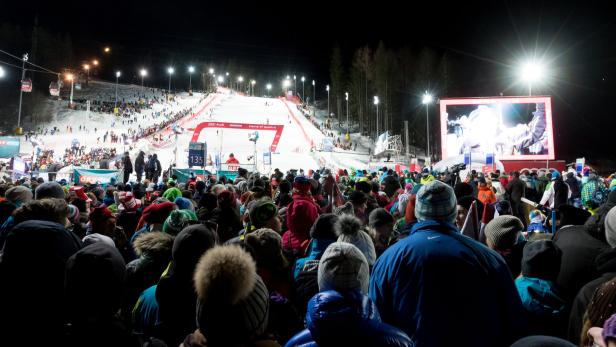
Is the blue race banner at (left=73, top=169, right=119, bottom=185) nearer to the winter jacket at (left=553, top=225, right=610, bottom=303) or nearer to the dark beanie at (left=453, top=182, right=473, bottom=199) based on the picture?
the dark beanie at (left=453, top=182, right=473, bottom=199)

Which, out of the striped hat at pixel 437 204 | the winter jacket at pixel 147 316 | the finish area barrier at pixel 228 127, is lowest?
the winter jacket at pixel 147 316

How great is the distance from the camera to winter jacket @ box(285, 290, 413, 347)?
1421 mm

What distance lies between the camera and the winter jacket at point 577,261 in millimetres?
2795

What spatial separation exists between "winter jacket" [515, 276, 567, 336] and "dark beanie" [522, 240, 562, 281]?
0.14 feet

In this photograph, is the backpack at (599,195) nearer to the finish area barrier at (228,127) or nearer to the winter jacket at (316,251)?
the winter jacket at (316,251)

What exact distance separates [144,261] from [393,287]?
6.53 feet

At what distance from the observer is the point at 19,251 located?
2773mm

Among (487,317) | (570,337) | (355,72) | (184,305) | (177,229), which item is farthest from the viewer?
(355,72)

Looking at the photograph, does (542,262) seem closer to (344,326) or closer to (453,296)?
(453,296)

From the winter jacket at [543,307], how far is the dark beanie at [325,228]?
4.48ft

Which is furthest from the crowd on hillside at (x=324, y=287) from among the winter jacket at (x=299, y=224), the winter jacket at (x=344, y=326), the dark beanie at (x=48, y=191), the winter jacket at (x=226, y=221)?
the dark beanie at (x=48, y=191)

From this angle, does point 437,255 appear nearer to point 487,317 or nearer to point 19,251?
point 487,317

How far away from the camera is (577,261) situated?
288cm

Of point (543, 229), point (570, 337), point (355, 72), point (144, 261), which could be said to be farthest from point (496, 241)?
point (355, 72)
